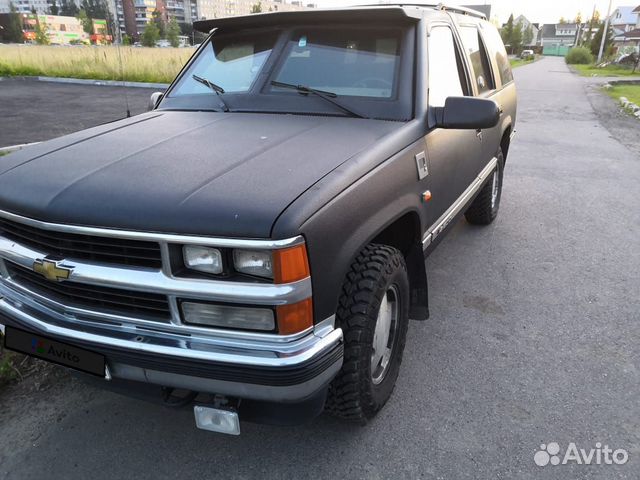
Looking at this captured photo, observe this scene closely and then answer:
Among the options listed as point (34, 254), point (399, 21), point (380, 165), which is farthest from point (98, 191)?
point (399, 21)

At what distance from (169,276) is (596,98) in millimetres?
19142

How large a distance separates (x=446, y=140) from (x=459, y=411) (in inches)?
62.0

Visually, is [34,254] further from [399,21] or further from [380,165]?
[399,21]

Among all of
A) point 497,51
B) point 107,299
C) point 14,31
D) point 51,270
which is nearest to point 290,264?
point 107,299

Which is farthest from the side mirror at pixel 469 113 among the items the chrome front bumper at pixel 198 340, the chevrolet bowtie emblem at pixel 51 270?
the chevrolet bowtie emblem at pixel 51 270

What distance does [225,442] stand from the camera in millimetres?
2445

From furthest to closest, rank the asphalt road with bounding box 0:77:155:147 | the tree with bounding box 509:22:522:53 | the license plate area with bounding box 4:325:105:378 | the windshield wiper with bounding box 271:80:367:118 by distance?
1. the tree with bounding box 509:22:522:53
2. the asphalt road with bounding box 0:77:155:147
3. the windshield wiper with bounding box 271:80:367:118
4. the license plate area with bounding box 4:325:105:378

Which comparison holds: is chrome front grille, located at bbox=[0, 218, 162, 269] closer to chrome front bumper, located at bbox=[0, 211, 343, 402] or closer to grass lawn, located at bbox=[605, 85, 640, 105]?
chrome front bumper, located at bbox=[0, 211, 343, 402]

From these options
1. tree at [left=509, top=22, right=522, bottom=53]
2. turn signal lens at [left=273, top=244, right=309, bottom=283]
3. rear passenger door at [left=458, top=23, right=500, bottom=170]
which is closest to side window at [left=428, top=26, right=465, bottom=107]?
rear passenger door at [left=458, top=23, right=500, bottom=170]

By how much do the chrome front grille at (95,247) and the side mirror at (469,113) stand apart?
175 centimetres

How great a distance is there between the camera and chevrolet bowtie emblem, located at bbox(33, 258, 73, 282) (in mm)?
1951

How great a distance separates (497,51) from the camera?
510 cm

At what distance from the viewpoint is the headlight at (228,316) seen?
181 centimetres

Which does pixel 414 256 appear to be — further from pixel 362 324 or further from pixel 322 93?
pixel 322 93
